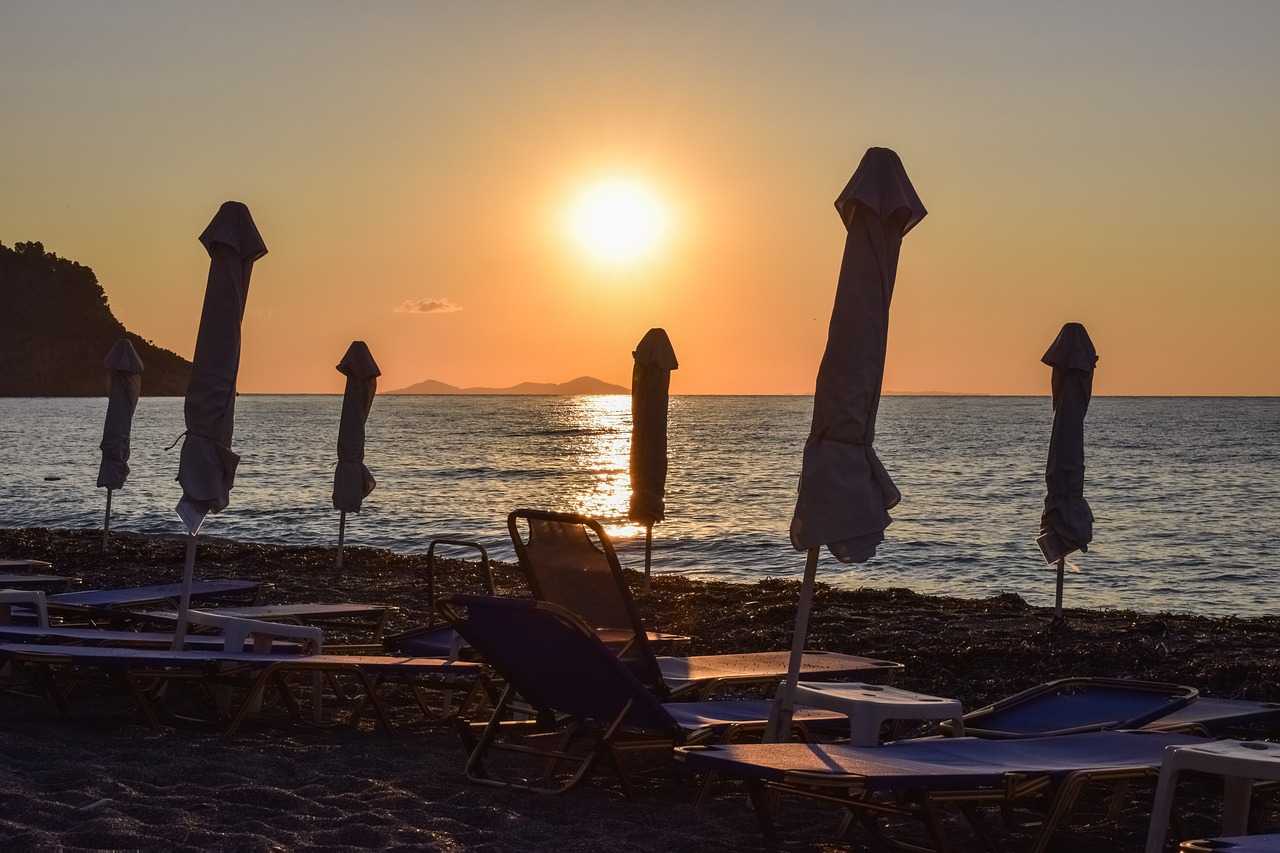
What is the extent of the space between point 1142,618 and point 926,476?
33452 millimetres

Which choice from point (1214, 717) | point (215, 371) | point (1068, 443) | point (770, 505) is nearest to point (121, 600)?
point (215, 371)

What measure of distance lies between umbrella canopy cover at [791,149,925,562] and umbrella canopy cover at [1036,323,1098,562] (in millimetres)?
5489

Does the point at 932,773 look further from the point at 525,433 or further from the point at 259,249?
the point at 525,433

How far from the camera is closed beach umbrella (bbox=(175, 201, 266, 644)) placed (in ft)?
20.1

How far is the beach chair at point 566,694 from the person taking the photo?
4.66 m

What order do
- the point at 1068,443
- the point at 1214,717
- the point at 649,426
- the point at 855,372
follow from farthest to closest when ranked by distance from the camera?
the point at 649,426 → the point at 1068,443 → the point at 1214,717 → the point at 855,372

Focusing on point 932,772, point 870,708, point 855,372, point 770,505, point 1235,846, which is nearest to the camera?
point 1235,846

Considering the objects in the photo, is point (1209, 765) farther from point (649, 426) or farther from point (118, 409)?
point (118, 409)

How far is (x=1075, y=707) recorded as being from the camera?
5.54 metres

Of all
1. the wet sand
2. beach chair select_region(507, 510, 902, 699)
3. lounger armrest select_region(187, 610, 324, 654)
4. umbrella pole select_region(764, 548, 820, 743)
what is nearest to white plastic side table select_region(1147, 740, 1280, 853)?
the wet sand

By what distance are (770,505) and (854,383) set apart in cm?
2727

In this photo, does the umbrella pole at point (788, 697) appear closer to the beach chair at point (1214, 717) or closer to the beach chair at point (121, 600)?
the beach chair at point (1214, 717)

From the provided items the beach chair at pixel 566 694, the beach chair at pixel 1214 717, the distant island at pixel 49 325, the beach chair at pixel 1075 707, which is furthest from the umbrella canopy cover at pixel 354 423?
the distant island at pixel 49 325

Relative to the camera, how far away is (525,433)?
3467 inches
